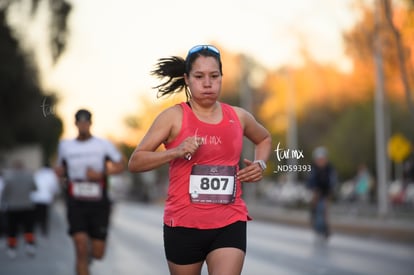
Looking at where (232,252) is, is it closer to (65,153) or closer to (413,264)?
(65,153)

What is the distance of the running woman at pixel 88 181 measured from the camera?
10.0 m

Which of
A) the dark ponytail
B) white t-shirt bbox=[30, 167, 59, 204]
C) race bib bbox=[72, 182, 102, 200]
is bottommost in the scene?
white t-shirt bbox=[30, 167, 59, 204]

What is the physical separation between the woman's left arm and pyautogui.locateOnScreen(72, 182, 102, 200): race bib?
Answer: 3.91 metres

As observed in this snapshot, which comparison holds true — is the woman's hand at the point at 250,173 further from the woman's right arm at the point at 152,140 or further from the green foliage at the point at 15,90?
the green foliage at the point at 15,90

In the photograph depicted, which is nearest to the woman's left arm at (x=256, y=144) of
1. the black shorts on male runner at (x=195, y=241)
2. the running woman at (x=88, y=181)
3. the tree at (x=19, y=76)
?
the black shorts on male runner at (x=195, y=241)

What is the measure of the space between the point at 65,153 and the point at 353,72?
46256 mm

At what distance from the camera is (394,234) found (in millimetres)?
22453

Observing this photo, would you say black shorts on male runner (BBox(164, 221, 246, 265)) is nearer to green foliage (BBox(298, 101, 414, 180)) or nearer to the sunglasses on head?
the sunglasses on head

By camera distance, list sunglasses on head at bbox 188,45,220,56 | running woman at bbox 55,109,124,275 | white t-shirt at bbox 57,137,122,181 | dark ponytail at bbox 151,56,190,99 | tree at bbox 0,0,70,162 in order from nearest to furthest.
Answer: sunglasses on head at bbox 188,45,220,56
dark ponytail at bbox 151,56,190,99
running woman at bbox 55,109,124,275
white t-shirt at bbox 57,137,122,181
tree at bbox 0,0,70,162

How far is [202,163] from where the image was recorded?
19.3ft

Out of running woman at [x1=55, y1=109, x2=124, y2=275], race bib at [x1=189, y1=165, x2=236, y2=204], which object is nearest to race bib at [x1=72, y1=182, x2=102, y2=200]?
running woman at [x1=55, y1=109, x2=124, y2=275]

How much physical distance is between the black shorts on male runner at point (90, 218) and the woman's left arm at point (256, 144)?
13.1 feet

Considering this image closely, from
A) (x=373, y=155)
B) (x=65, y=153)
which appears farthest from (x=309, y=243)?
(x=373, y=155)

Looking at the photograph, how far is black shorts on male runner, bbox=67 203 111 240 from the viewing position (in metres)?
10.0
